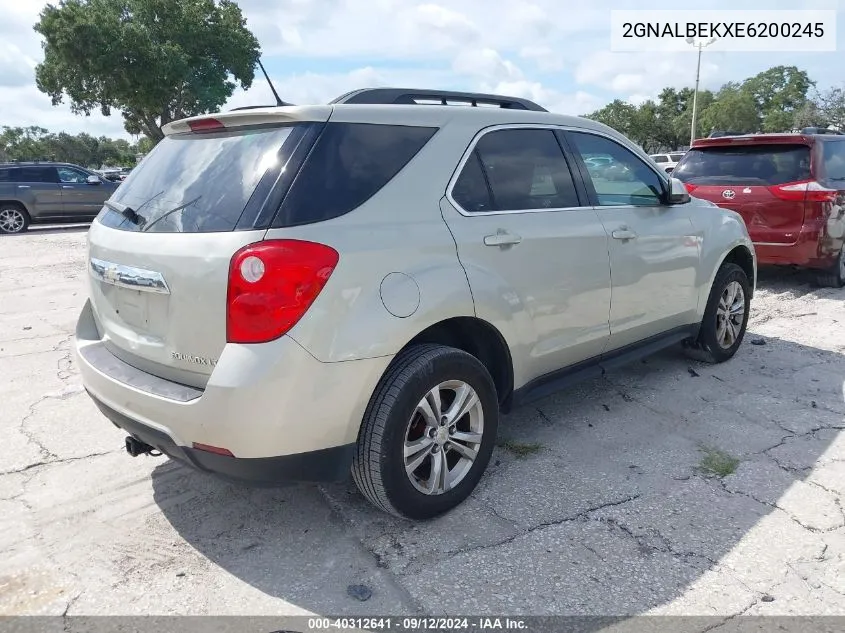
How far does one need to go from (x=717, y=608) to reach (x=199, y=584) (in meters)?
1.92

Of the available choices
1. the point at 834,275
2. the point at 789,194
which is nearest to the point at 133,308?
the point at 789,194

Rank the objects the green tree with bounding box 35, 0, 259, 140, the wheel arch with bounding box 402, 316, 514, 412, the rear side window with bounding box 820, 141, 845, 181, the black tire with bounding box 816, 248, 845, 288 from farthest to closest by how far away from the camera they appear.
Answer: the green tree with bounding box 35, 0, 259, 140 < the black tire with bounding box 816, 248, 845, 288 < the rear side window with bounding box 820, 141, 845, 181 < the wheel arch with bounding box 402, 316, 514, 412

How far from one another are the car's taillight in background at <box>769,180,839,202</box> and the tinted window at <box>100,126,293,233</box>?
610cm

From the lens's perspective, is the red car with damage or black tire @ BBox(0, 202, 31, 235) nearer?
the red car with damage

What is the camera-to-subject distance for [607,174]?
397 centimetres

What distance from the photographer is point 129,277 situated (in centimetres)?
273

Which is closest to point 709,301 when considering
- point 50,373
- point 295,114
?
point 295,114

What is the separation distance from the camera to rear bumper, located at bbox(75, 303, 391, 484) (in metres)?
2.35

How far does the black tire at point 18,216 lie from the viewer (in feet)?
49.6

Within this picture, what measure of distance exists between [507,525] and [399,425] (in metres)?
0.72

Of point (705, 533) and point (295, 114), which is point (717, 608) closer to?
point (705, 533)

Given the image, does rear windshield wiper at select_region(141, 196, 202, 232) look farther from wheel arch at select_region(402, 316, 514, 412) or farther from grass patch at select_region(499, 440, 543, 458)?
grass patch at select_region(499, 440, 543, 458)

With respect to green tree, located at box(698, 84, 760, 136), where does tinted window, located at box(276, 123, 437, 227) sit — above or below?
below

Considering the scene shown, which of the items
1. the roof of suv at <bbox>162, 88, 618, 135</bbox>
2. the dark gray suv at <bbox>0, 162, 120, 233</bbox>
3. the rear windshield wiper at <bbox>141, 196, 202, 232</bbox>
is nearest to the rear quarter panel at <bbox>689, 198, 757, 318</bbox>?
the roof of suv at <bbox>162, 88, 618, 135</bbox>
